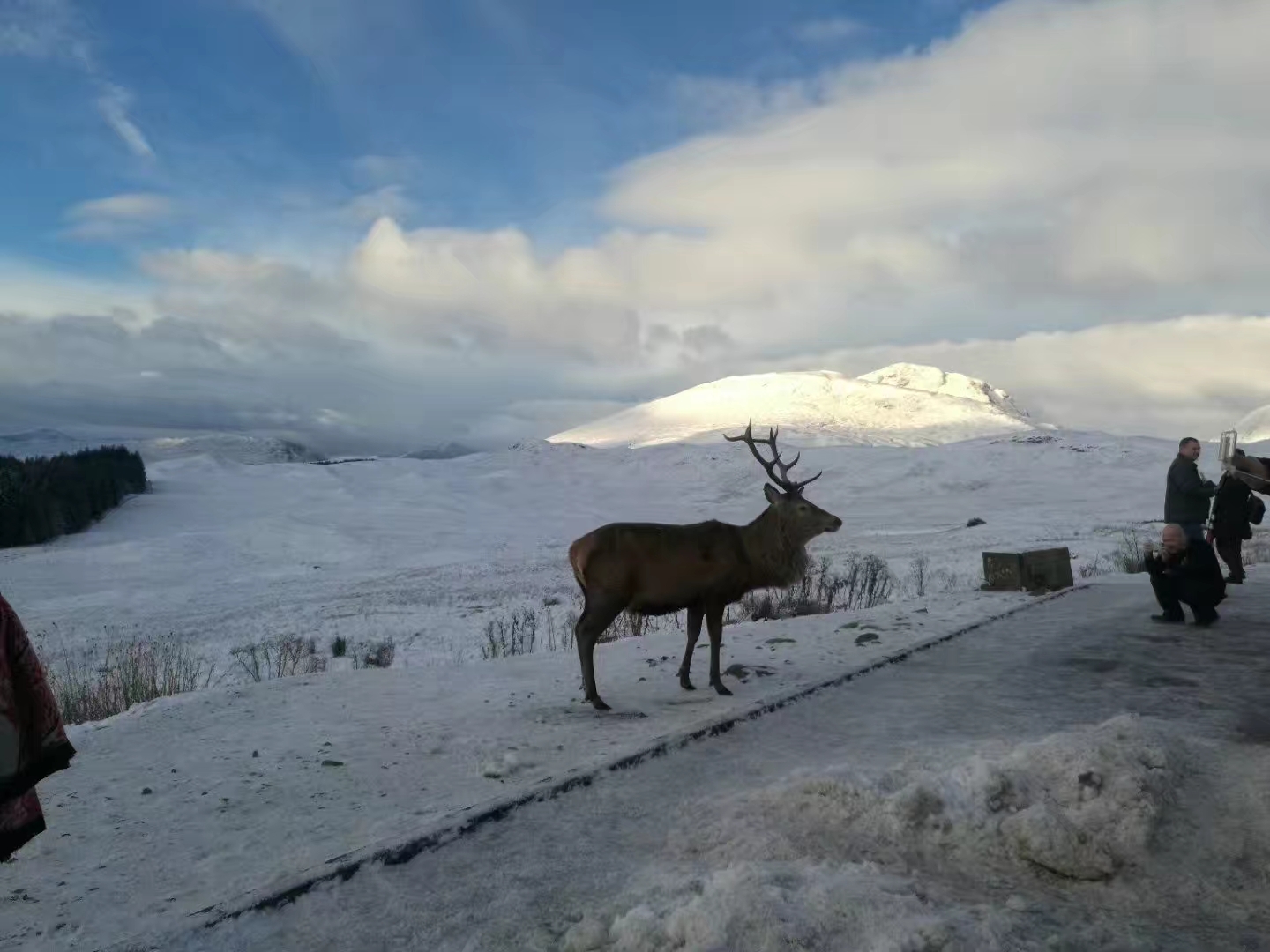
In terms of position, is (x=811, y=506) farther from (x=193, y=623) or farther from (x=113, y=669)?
(x=193, y=623)

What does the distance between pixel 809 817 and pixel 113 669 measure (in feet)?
39.5

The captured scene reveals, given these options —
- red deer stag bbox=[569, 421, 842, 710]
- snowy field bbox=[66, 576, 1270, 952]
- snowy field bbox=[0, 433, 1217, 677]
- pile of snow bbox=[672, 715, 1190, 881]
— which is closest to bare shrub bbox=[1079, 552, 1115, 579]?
snowy field bbox=[0, 433, 1217, 677]

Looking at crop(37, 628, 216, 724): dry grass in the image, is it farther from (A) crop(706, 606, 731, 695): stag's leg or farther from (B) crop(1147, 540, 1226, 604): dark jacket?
(B) crop(1147, 540, 1226, 604): dark jacket

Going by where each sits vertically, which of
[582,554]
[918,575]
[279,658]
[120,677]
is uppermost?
[582,554]

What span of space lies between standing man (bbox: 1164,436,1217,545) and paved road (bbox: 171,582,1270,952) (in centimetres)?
126

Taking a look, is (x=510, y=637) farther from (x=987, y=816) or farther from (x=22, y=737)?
(x=22, y=737)

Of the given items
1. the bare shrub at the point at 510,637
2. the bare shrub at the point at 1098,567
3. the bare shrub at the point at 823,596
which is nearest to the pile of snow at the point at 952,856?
the bare shrub at the point at 510,637

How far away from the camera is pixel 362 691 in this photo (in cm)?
757

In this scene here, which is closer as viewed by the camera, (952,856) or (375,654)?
(952,856)

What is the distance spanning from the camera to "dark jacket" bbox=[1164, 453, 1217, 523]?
10.6 meters

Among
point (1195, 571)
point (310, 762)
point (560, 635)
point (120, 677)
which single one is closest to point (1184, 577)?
point (1195, 571)

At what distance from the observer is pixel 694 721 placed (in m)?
5.84

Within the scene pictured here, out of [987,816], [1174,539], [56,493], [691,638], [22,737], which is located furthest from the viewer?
[56,493]

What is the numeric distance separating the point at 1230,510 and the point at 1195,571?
13.4 ft
